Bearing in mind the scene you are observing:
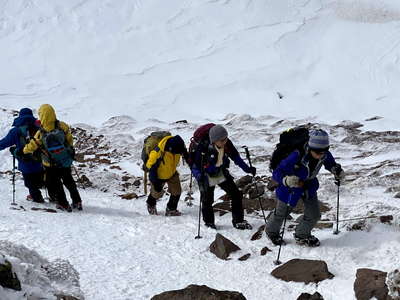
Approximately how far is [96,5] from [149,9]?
5.69m

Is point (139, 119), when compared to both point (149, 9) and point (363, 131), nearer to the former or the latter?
point (363, 131)

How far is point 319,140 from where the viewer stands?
6.30 metres

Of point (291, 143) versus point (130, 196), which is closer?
point (291, 143)

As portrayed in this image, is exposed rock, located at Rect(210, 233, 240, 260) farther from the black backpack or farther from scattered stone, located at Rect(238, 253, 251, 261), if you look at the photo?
the black backpack

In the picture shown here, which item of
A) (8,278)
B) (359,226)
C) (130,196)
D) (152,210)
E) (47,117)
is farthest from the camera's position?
(130,196)

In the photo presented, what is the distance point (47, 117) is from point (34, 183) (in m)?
2.07

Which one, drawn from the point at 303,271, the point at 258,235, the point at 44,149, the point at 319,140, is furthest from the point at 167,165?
the point at 303,271

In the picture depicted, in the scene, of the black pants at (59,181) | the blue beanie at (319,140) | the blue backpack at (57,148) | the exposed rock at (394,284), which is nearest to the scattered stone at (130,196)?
the black pants at (59,181)

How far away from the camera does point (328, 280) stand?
5.84 metres

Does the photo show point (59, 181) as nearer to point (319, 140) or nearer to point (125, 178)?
point (125, 178)

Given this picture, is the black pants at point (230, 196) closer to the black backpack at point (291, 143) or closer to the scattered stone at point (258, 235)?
the scattered stone at point (258, 235)

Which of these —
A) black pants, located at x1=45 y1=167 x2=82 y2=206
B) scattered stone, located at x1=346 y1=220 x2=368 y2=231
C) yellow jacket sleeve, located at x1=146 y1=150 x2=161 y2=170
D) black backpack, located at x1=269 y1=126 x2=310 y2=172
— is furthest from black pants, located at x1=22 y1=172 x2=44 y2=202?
scattered stone, located at x1=346 y1=220 x2=368 y2=231

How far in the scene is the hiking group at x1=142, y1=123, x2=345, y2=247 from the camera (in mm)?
6633

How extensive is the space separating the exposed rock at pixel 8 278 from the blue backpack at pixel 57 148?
558 cm
